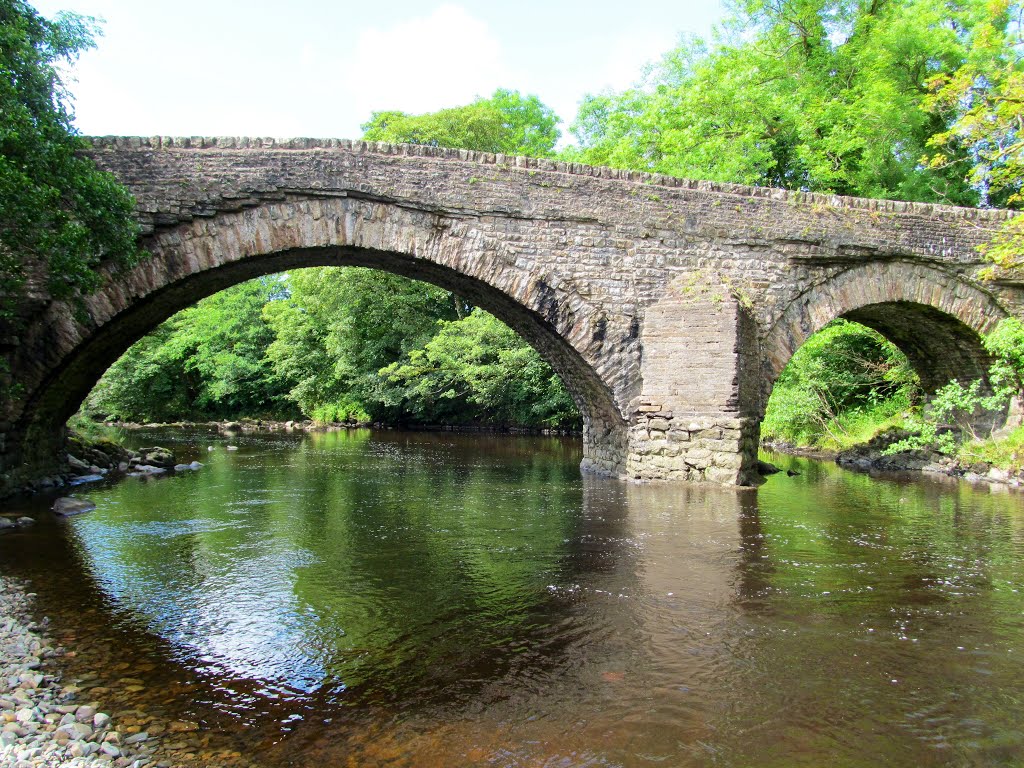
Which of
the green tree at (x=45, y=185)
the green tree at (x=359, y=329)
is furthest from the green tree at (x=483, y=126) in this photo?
the green tree at (x=45, y=185)

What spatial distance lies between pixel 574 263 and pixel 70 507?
709 cm

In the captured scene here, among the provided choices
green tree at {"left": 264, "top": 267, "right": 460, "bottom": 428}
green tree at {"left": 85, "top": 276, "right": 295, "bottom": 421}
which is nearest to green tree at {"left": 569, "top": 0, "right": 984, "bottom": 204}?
green tree at {"left": 264, "top": 267, "right": 460, "bottom": 428}

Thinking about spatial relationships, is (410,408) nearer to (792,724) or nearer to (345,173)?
(345,173)

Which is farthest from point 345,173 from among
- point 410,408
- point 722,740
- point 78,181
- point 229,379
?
point 229,379

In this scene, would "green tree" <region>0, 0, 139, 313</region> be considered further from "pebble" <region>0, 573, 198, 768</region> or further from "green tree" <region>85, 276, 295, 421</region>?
"green tree" <region>85, 276, 295, 421</region>

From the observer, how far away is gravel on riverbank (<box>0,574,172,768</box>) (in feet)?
10.1

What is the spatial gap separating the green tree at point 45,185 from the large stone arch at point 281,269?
23.2 inches

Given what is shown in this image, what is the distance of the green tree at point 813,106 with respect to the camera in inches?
695

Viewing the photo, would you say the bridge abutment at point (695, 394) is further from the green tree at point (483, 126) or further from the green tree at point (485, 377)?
the green tree at point (483, 126)

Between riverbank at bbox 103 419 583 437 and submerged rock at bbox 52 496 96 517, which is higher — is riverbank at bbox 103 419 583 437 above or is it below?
above

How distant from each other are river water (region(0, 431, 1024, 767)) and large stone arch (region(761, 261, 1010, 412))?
307 cm

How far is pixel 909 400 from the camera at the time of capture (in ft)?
53.2

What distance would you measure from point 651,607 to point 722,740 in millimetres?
1848

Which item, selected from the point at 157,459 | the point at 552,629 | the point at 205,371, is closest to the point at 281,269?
the point at 157,459
